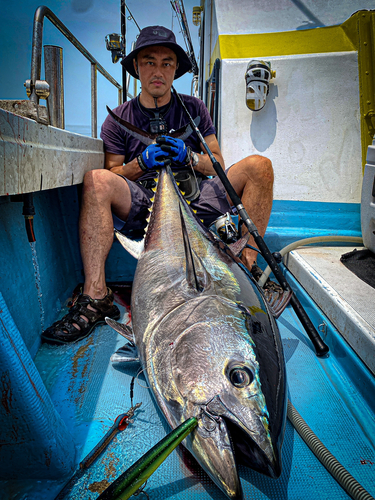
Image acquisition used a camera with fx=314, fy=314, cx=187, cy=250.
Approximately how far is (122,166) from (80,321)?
1.26 m

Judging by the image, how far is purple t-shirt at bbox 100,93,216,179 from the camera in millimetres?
2389

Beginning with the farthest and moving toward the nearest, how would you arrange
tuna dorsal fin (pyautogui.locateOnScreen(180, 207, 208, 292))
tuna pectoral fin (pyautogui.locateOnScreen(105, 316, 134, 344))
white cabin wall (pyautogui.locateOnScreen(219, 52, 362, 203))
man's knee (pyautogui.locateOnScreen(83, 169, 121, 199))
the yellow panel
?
white cabin wall (pyautogui.locateOnScreen(219, 52, 362, 203))
the yellow panel
man's knee (pyautogui.locateOnScreen(83, 169, 121, 199))
tuna pectoral fin (pyautogui.locateOnScreen(105, 316, 134, 344))
tuna dorsal fin (pyautogui.locateOnScreen(180, 207, 208, 292))

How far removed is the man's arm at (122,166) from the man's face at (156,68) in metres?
0.56

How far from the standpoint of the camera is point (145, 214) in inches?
85.4

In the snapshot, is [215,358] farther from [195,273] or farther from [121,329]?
[121,329]

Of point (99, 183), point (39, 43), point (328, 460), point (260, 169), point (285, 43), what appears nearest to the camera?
point (328, 460)

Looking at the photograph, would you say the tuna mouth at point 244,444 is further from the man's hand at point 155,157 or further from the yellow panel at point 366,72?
the yellow panel at point 366,72

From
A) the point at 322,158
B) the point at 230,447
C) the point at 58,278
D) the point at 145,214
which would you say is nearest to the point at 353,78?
the point at 322,158

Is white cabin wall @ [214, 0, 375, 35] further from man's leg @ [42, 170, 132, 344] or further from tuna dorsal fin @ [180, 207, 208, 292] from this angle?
tuna dorsal fin @ [180, 207, 208, 292]

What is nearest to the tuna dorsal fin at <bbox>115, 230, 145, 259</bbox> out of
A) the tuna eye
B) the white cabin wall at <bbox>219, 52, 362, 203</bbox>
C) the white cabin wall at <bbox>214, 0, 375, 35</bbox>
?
the tuna eye

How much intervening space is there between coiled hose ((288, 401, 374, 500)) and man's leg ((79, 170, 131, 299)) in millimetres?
1165

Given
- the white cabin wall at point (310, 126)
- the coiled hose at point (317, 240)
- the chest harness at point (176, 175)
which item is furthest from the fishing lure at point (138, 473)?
the white cabin wall at point (310, 126)

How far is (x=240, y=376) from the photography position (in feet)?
2.61

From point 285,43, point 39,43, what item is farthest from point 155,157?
point 285,43
